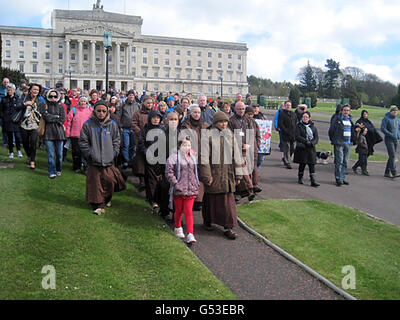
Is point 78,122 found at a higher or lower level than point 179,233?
higher

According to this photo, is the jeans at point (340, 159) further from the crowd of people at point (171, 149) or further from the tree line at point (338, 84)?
the tree line at point (338, 84)

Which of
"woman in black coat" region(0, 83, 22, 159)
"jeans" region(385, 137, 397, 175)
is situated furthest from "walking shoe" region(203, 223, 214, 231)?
"jeans" region(385, 137, 397, 175)

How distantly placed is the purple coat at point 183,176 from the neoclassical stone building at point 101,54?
335 ft

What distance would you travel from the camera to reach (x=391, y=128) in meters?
14.3

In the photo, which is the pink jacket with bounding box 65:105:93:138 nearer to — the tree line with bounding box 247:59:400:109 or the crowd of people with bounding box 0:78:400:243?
the crowd of people with bounding box 0:78:400:243

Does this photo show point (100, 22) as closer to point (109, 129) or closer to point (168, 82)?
point (168, 82)

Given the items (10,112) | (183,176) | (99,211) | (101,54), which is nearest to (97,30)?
(101,54)

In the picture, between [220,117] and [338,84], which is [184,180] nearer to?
[220,117]

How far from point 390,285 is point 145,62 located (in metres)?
119

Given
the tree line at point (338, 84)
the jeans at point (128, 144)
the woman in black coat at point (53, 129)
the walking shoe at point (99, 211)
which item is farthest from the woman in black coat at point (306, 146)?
the tree line at point (338, 84)

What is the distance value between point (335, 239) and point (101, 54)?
372 ft

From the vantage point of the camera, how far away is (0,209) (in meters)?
7.46
